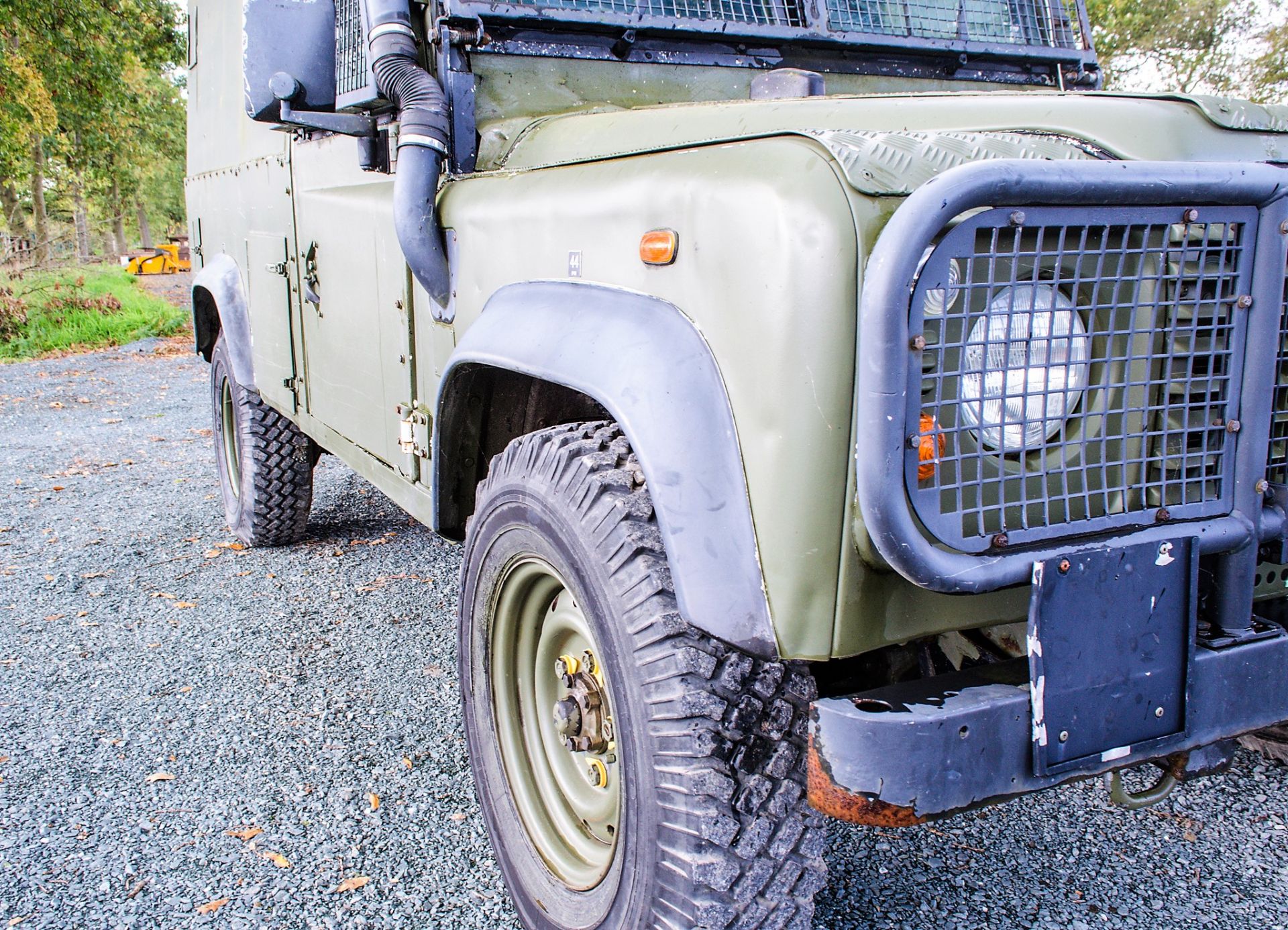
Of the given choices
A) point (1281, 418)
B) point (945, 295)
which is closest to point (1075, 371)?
point (945, 295)

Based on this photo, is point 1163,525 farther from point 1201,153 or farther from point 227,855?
point 227,855

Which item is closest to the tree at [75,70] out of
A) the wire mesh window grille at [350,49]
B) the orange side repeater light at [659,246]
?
the wire mesh window grille at [350,49]

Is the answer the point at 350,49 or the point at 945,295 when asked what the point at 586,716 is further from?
the point at 350,49

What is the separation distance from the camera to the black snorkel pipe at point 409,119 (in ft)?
7.48

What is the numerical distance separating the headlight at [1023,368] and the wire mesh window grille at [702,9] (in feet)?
5.09

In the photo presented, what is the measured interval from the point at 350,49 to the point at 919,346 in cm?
208

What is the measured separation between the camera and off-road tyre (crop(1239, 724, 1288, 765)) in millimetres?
2455

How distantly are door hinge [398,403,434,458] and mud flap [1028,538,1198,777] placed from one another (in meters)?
1.60

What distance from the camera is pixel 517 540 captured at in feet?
6.21

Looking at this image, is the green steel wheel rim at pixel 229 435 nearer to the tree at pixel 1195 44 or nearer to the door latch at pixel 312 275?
the door latch at pixel 312 275

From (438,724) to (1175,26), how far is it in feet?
30.9

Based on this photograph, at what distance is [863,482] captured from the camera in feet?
4.21

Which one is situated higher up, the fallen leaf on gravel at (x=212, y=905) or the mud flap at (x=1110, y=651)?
the mud flap at (x=1110, y=651)

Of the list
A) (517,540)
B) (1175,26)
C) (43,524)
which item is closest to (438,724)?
(517,540)
